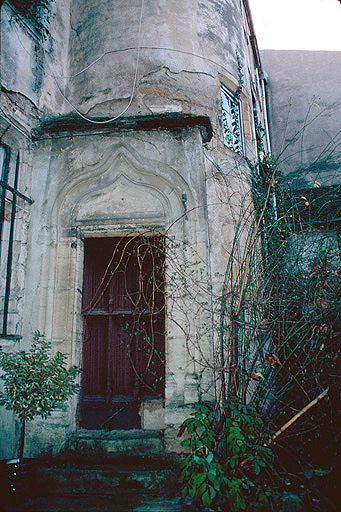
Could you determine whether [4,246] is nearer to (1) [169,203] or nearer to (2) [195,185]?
(1) [169,203]

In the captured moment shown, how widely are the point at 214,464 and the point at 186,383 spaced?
932mm

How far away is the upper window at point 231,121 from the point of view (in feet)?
17.7

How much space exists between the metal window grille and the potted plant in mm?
389

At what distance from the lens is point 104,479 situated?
3.34 metres

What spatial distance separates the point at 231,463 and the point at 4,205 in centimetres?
318

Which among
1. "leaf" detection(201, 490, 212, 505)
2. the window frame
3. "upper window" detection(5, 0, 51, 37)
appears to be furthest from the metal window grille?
the window frame

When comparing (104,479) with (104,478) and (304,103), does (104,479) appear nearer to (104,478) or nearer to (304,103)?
(104,478)

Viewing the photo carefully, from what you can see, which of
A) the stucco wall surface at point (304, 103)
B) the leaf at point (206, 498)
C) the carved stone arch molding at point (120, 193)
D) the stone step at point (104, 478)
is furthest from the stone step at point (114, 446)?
the stucco wall surface at point (304, 103)

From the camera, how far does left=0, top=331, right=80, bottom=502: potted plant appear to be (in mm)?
3348

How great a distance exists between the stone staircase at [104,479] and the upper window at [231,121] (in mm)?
3965

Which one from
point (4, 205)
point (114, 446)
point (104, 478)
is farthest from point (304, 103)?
point (104, 478)

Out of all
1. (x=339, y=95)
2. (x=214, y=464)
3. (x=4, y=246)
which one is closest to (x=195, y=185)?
(x=4, y=246)

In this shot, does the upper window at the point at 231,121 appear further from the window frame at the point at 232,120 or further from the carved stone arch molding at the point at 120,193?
the carved stone arch molding at the point at 120,193

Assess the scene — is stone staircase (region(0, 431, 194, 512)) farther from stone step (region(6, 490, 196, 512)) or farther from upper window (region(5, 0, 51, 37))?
upper window (region(5, 0, 51, 37))
